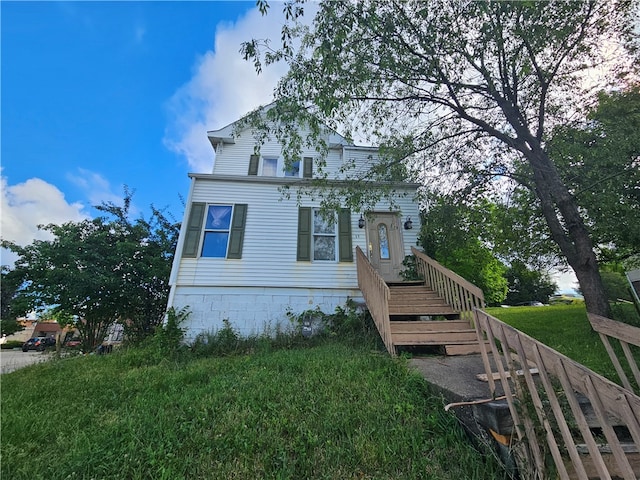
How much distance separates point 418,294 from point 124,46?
30.0ft

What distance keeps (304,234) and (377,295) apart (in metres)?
3.19

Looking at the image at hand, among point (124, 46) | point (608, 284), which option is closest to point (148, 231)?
point (124, 46)

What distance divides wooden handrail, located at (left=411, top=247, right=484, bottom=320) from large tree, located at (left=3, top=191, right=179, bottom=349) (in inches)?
324

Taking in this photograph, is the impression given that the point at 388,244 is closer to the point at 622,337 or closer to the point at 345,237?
the point at 345,237

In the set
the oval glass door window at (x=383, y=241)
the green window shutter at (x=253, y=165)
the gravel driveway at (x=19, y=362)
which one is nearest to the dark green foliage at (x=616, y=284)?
the oval glass door window at (x=383, y=241)

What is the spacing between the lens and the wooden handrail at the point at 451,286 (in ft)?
14.7

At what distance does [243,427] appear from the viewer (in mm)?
2461

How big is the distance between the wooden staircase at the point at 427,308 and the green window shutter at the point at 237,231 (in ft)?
11.0

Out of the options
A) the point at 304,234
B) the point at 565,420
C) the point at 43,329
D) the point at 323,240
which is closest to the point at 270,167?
the point at 304,234

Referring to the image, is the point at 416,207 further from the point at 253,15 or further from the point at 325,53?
the point at 253,15

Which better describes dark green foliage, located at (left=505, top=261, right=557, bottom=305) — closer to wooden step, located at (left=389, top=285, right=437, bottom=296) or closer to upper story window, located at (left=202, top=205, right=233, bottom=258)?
wooden step, located at (left=389, top=285, right=437, bottom=296)

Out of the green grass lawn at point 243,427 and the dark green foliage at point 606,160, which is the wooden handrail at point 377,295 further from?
the dark green foliage at point 606,160

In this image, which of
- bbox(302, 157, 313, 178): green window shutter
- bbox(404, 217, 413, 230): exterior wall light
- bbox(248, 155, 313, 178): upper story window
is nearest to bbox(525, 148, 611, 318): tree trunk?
bbox(404, 217, 413, 230): exterior wall light

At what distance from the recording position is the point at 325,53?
4.19 m
